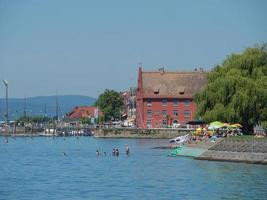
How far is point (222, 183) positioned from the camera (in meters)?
63.1

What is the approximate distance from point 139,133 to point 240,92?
79964mm

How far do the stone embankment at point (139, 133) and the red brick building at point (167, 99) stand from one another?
391 centimetres

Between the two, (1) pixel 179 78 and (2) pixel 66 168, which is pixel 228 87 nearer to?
(2) pixel 66 168

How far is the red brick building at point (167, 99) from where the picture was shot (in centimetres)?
18112

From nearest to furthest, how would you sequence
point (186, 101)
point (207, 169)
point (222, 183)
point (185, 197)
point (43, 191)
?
point (185, 197) < point (43, 191) < point (222, 183) < point (207, 169) < point (186, 101)

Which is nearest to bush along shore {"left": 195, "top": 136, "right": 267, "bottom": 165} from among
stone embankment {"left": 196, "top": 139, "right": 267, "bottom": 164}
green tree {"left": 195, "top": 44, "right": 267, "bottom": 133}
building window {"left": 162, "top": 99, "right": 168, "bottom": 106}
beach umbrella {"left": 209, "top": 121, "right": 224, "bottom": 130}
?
stone embankment {"left": 196, "top": 139, "right": 267, "bottom": 164}

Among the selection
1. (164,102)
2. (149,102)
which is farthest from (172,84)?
(149,102)

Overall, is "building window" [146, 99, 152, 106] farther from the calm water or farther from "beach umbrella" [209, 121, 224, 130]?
the calm water

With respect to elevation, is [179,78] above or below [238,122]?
above

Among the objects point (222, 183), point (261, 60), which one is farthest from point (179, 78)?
point (222, 183)

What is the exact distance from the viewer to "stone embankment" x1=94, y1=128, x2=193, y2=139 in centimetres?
16638

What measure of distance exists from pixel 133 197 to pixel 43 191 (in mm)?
7334

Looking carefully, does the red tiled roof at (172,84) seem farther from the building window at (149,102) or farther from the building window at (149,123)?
the building window at (149,123)

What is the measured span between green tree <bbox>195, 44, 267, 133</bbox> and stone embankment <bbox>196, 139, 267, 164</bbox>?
38.1ft
